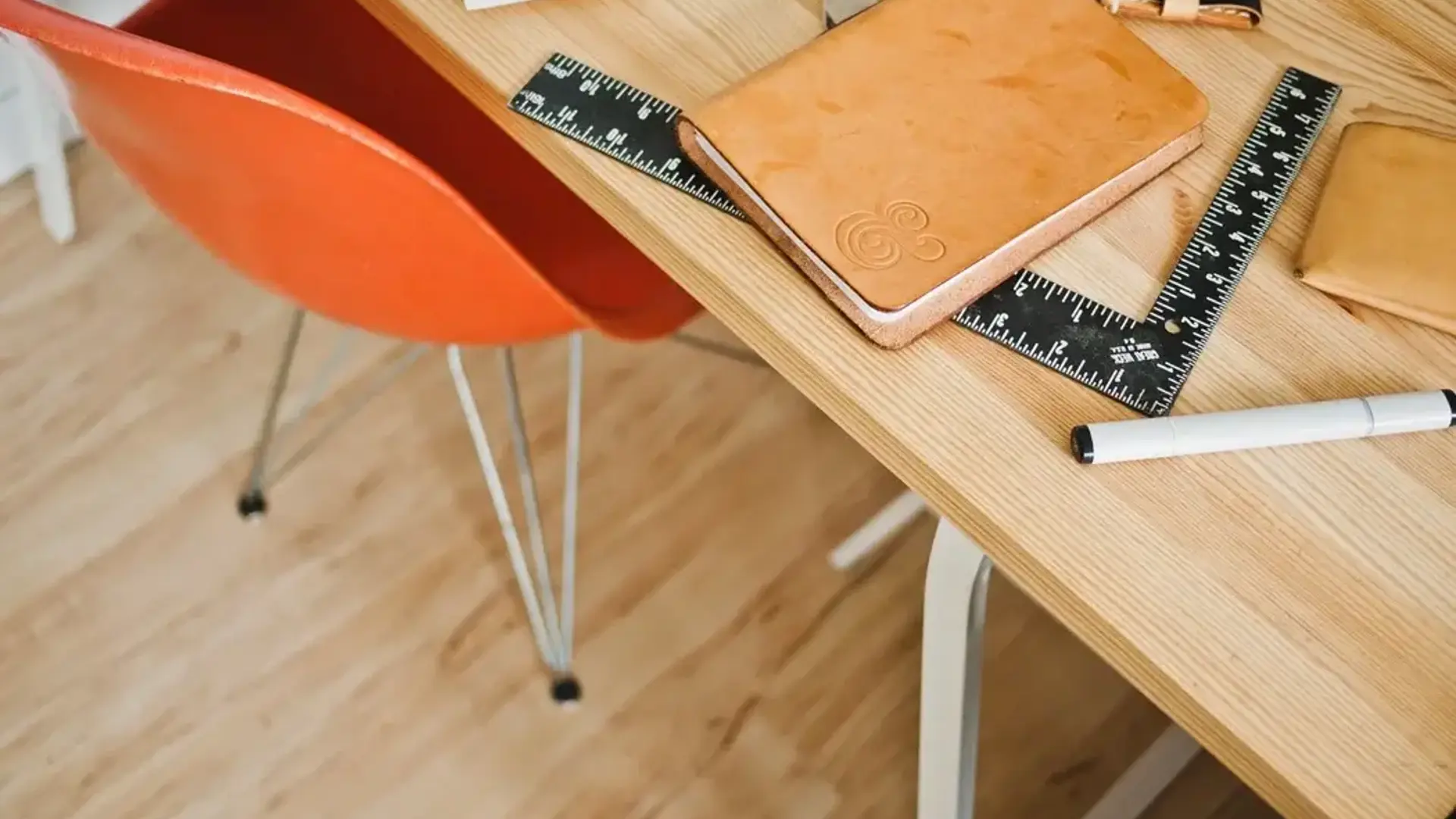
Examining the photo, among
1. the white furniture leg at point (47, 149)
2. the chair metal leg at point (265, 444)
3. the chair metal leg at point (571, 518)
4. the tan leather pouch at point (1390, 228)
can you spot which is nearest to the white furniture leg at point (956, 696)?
the tan leather pouch at point (1390, 228)

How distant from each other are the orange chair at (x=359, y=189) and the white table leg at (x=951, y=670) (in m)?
0.31

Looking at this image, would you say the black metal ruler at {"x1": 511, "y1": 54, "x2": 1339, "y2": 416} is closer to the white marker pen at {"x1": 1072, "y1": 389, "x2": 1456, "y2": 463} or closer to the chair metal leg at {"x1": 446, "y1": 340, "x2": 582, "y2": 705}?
the white marker pen at {"x1": 1072, "y1": 389, "x2": 1456, "y2": 463}

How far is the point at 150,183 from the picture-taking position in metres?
0.84

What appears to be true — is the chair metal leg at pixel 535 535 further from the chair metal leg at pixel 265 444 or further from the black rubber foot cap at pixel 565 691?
the chair metal leg at pixel 265 444

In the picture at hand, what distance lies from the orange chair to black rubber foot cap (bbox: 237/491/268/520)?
113mm

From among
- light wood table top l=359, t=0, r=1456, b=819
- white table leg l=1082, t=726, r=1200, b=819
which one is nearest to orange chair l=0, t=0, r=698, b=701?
light wood table top l=359, t=0, r=1456, b=819

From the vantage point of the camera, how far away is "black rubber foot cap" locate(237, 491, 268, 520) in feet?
4.48

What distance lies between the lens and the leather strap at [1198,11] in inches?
30.0

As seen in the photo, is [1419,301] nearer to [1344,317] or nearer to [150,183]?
[1344,317]

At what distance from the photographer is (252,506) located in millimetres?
1366

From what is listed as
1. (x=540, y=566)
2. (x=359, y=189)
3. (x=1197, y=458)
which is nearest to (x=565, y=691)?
(x=540, y=566)

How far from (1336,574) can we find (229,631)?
1105 millimetres

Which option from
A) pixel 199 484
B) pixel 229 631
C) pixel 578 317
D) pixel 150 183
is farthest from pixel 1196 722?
pixel 199 484

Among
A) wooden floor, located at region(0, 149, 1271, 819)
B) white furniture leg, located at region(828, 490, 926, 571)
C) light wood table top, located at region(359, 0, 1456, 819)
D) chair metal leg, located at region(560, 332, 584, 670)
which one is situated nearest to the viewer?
light wood table top, located at region(359, 0, 1456, 819)
